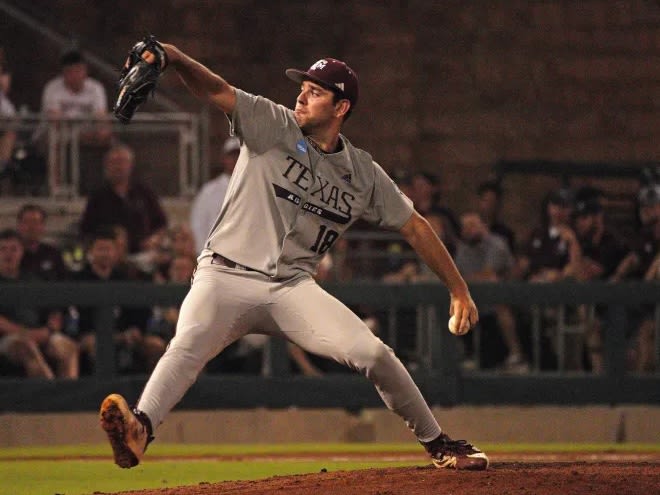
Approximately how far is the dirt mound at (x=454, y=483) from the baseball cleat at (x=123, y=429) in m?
0.63

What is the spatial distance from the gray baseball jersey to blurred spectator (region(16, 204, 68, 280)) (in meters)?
5.54

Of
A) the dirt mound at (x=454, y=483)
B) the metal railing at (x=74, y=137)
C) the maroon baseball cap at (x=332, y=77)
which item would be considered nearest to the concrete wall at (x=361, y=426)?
the metal railing at (x=74, y=137)

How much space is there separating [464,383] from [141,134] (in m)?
4.26

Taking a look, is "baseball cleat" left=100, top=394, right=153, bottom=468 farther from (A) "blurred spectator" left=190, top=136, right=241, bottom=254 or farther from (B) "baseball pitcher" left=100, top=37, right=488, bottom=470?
(A) "blurred spectator" left=190, top=136, right=241, bottom=254

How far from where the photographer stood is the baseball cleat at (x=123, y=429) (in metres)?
6.34

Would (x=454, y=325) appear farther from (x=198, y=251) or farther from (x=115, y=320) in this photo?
Answer: (x=198, y=251)

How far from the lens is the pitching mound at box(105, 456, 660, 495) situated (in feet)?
22.3

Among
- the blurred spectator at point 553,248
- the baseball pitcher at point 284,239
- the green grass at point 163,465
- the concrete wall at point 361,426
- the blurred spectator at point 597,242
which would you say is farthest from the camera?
the blurred spectator at point 597,242

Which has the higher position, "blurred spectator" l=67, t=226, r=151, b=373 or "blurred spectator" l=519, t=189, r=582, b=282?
"blurred spectator" l=519, t=189, r=582, b=282

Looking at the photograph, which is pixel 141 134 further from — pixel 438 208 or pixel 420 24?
pixel 420 24

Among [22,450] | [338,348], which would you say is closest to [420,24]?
[22,450]

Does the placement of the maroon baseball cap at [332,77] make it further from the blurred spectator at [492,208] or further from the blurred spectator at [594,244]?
the blurred spectator at [492,208]

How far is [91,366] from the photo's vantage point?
12.1 metres

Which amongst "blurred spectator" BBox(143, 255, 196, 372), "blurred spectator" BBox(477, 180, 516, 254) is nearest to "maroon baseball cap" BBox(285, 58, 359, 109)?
"blurred spectator" BBox(143, 255, 196, 372)
